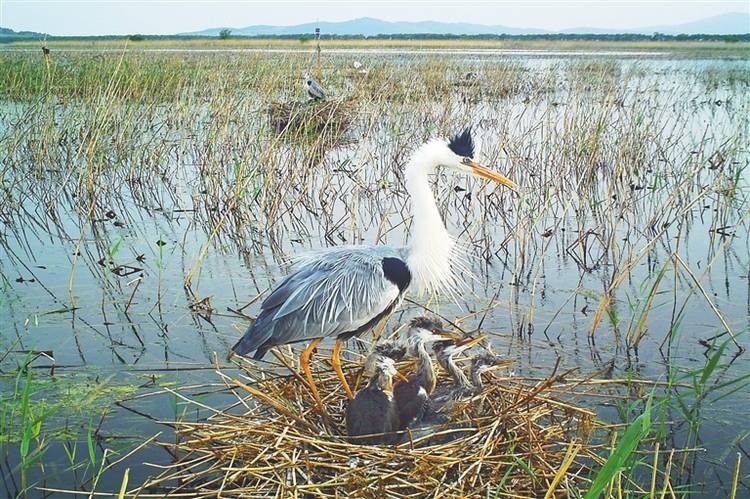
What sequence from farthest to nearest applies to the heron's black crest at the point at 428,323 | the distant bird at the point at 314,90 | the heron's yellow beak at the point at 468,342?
the distant bird at the point at 314,90 < the heron's black crest at the point at 428,323 < the heron's yellow beak at the point at 468,342

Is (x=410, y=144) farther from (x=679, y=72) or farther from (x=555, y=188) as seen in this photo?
(x=679, y=72)

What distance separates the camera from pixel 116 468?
3.45 m

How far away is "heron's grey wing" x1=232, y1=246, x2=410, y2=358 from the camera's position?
3848mm

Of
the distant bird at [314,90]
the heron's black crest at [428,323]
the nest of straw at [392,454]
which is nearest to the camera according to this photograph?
the nest of straw at [392,454]

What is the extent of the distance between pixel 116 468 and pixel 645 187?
6.58 m

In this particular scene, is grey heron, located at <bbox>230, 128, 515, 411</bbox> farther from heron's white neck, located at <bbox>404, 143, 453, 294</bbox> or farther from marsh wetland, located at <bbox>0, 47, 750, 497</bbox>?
marsh wetland, located at <bbox>0, 47, 750, 497</bbox>

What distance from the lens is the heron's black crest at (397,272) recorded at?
395 cm

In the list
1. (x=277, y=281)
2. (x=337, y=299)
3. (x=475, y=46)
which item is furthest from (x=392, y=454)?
(x=475, y=46)

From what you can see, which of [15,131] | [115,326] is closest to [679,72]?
[15,131]

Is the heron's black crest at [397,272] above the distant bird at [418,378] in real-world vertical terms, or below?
above

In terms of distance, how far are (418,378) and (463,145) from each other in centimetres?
134

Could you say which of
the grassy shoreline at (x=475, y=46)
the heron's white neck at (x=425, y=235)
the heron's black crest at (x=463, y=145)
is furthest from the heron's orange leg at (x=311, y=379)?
the grassy shoreline at (x=475, y=46)

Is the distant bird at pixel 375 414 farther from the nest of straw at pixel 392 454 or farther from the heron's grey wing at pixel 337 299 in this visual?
the heron's grey wing at pixel 337 299

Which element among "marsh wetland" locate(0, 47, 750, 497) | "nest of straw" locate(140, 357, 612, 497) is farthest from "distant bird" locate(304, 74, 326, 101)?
"nest of straw" locate(140, 357, 612, 497)
